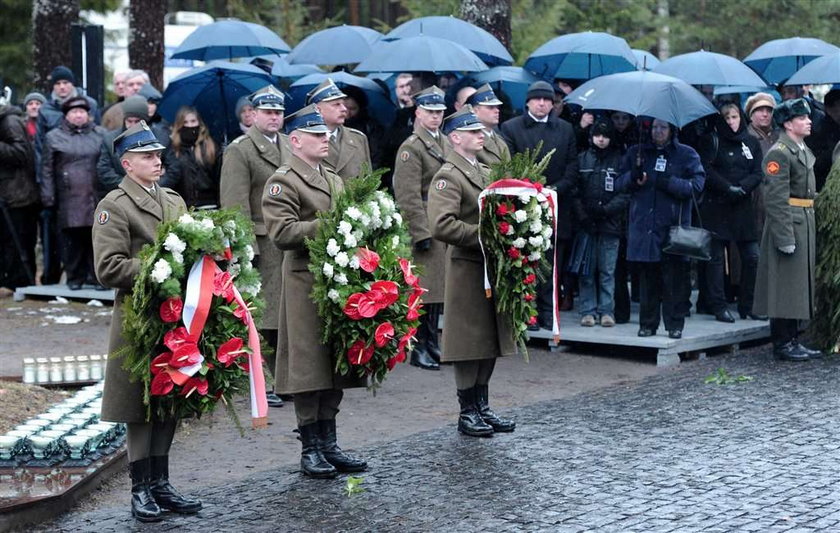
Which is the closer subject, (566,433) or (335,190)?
(335,190)

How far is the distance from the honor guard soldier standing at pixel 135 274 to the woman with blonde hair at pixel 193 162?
438cm

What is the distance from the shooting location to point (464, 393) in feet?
30.1

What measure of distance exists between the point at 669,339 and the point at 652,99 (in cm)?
207

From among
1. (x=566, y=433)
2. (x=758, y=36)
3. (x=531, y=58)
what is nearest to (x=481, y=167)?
(x=566, y=433)

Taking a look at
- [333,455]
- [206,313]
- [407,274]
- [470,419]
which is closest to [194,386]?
[206,313]

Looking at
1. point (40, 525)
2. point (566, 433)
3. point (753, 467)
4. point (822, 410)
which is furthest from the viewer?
point (822, 410)

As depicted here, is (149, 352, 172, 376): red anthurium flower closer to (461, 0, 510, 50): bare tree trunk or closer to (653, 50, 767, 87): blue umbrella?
(653, 50, 767, 87): blue umbrella

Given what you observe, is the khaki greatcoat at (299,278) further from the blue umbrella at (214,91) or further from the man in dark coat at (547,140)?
the blue umbrella at (214,91)

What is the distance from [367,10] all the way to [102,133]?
15975 mm

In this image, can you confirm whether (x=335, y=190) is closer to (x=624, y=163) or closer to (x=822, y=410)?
(x=822, y=410)

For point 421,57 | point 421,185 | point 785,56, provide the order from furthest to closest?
point 785,56, point 421,57, point 421,185

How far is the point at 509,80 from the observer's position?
45.9ft

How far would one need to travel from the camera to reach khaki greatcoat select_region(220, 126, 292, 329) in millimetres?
9914

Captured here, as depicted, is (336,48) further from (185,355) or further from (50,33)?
(185,355)
